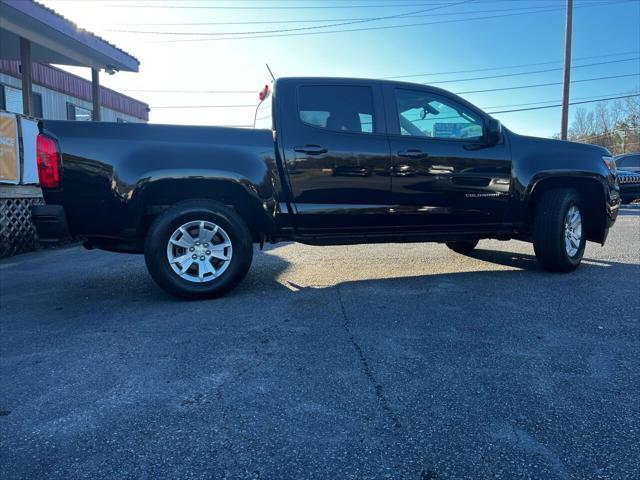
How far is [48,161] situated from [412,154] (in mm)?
3281

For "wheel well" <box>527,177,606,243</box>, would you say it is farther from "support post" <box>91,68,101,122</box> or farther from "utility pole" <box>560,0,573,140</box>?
"utility pole" <box>560,0,573,140</box>

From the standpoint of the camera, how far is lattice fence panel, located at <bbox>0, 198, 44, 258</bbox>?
729 centimetres

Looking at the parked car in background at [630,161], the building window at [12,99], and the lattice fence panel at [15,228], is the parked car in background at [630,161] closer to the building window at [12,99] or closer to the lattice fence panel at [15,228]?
the lattice fence panel at [15,228]

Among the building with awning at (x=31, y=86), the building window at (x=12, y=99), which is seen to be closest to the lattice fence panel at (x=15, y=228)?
the building with awning at (x=31, y=86)

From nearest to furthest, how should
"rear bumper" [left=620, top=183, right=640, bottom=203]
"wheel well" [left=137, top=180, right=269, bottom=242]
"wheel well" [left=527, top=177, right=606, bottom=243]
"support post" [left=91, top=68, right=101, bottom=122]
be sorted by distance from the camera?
1. "wheel well" [left=137, top=180, right=269, bottom=242]
2. "wheel well" [left=527, top=177, right=606, bottom=243]
3. "support post" [left=91, top=68, right=101, bottom=122]
4. "rear bumper" [left=620, top=183, right=640, bottom=203]

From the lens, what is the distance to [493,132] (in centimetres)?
490

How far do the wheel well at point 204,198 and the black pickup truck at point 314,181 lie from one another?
1cm

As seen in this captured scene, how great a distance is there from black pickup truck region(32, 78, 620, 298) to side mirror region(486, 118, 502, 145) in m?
0.01

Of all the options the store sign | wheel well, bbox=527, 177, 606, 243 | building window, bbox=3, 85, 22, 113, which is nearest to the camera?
wheel well, bbox=527, 177, 606, 243

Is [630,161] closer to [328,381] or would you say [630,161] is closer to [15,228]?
[328,381]

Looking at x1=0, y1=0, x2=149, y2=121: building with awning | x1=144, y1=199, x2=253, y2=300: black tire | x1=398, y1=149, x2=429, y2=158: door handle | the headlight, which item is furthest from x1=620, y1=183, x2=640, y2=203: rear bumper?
x1=0, y1=0, x2=149, y2=121: building with awning

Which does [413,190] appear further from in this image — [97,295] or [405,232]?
[97,295]

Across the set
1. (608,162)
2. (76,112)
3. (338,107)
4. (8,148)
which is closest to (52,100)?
(76,112)

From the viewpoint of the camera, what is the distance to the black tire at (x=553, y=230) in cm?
504
